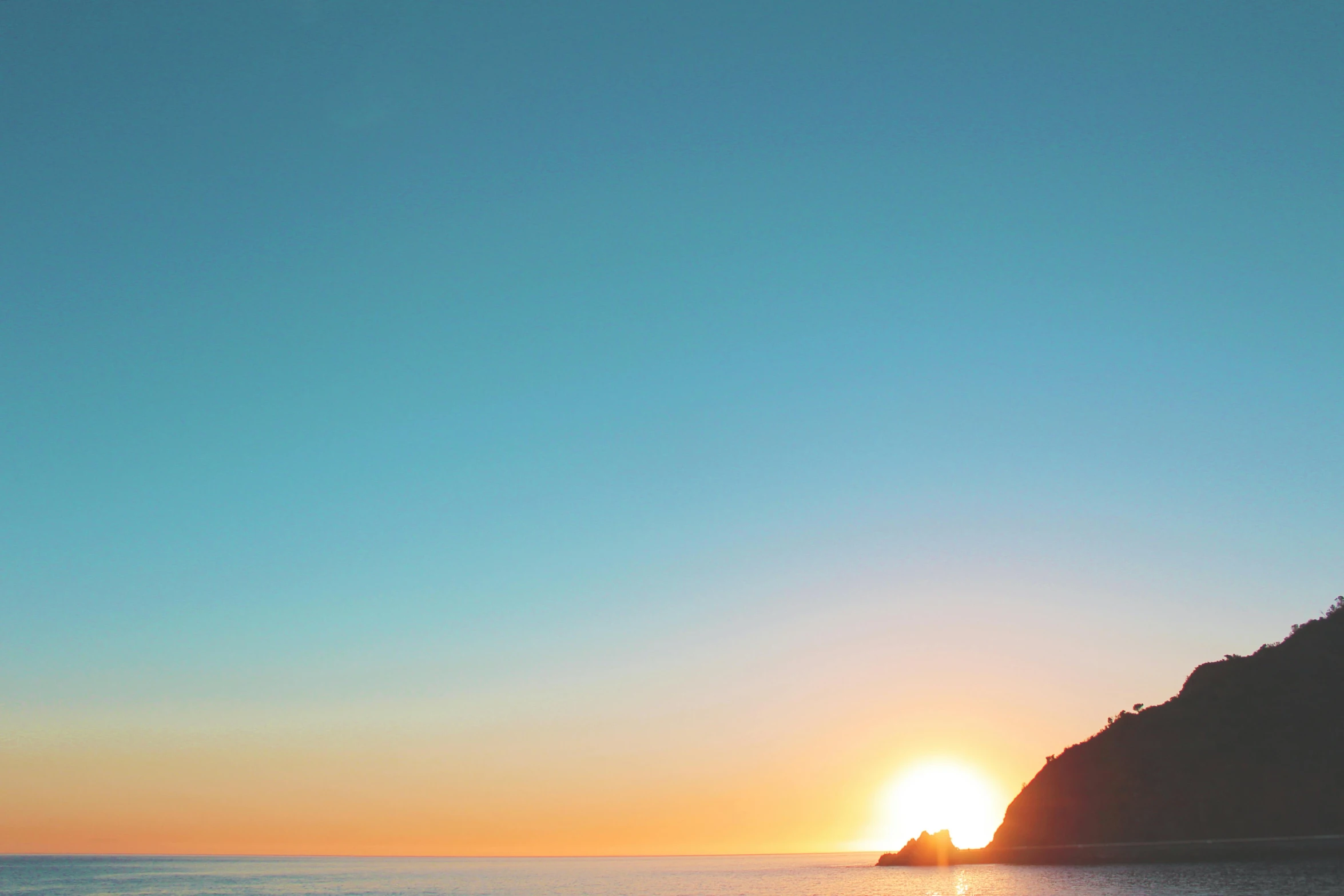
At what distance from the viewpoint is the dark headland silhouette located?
95.8m

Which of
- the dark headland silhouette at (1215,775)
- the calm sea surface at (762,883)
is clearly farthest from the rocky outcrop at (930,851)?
the dark headland silhouette at (1215,775)

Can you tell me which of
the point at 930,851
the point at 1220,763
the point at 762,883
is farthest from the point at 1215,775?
the point at 762,883

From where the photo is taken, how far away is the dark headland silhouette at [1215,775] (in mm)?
95750

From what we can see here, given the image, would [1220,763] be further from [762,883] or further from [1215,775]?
[762,883]

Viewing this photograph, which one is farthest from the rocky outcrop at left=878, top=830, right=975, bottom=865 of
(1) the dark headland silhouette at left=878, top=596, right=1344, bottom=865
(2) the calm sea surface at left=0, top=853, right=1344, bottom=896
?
(1) the dark headland silhouette at left=878, top=596, right=1344, bottom=865

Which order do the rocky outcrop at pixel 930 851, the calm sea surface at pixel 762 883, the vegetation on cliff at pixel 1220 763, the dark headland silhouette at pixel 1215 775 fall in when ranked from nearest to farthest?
the calm sea surface at pixel 762 883, the dark headland silhouette at pixel 1215 775, the vegetation on cliff at pixel 1220 763, the rocky outcrop at pixel 930 851

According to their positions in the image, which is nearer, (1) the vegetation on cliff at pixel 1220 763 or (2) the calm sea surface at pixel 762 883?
(2) the calm sea surface at pixel 762 883

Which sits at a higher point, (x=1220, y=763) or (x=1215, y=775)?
(x=1220, y=763)

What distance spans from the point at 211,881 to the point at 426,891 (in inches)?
2004

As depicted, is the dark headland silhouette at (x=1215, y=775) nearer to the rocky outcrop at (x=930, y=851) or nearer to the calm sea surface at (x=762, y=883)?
the calm sea surface at (x=762, y=883)

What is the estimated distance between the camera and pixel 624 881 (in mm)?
157125

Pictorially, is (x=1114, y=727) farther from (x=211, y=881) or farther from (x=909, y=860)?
(x=211, y=881)

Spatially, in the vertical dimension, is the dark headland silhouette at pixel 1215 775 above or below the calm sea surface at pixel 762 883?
above

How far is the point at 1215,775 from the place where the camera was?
335 feet
